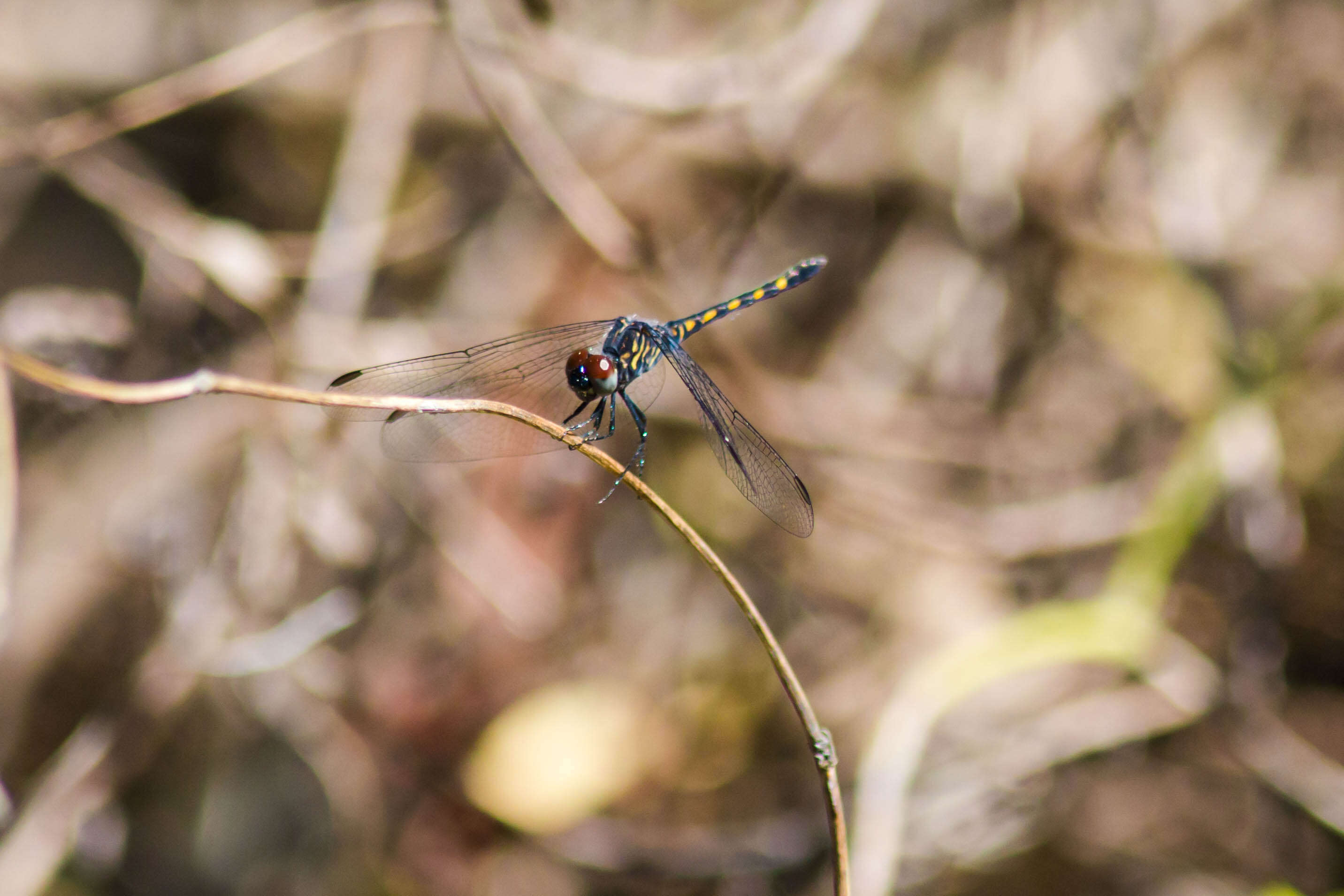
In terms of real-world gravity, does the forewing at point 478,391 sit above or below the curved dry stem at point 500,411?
above

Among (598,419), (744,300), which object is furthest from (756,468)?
(744,300)

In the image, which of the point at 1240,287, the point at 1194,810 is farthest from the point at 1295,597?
the point at 1240,287

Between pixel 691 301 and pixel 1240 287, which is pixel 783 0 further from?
pixel 1240 287

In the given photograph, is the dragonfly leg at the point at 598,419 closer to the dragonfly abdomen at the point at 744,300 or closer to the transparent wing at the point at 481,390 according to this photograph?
the transparent wing at the point at 481,390

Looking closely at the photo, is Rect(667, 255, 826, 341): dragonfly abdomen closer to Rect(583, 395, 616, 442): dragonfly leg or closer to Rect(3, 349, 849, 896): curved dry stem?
Rect(583, 395, 616, 442): dragonfly leg

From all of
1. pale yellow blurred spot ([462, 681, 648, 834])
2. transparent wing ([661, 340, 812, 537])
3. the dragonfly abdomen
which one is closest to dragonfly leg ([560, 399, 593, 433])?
transparent wing ([661, 340, 812, 537])

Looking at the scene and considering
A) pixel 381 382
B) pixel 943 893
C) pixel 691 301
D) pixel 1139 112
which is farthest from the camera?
pixel 1139 112

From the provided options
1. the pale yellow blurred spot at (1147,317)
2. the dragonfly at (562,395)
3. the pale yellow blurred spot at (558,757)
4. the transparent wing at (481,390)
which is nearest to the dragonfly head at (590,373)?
the dragonfly at (562,395)
